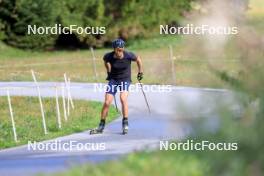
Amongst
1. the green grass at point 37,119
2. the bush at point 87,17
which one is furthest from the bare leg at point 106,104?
the bush at point 87,17

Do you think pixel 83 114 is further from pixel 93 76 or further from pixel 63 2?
pixel 63 2

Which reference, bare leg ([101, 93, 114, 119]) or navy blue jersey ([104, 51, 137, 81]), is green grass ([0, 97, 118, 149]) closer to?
bare leg ([101, 93, 114, 119])

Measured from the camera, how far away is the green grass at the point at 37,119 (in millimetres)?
18266

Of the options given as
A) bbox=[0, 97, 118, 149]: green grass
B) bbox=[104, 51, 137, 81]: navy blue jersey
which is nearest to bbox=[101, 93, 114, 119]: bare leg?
bbox=[104, 51, 137, 81]: navy blue jersey

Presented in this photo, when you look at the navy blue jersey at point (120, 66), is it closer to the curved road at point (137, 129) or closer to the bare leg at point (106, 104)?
the bare leg at point (106, 104)

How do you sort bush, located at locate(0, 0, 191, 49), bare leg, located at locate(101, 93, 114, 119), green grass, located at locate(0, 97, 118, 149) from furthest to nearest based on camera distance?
bush, located at locate(0, 0, 191, 49) < green grass, located at locate(0, 97, 118, 149) < bare leg, located at locate(101, 93, 114, 119)

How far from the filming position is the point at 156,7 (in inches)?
2317

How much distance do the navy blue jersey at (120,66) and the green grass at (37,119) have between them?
159 cm

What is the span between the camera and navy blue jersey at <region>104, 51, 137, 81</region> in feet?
56.5

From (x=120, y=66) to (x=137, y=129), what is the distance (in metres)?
1.24

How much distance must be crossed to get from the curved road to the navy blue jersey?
692mm

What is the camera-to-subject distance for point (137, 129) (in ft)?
57.9

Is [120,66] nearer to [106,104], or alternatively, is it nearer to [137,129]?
[106,104]

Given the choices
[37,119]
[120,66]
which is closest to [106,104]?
[120,66]
